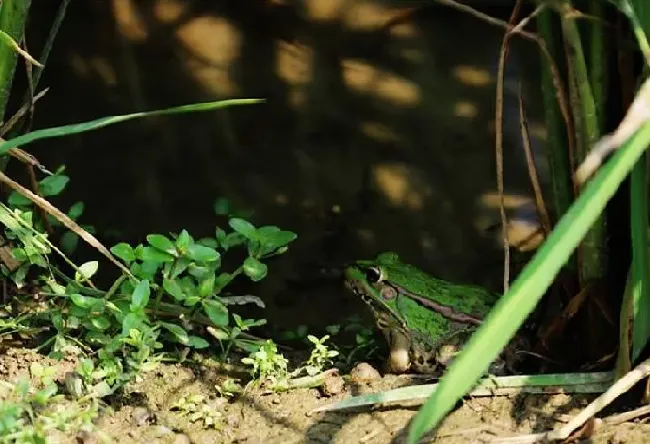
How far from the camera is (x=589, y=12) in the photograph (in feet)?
5.07

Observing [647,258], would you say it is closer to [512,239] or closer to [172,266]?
[512,239]

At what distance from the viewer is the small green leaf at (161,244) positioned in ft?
5.57

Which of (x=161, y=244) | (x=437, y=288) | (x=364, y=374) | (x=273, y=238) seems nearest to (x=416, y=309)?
(x=437, y=288)

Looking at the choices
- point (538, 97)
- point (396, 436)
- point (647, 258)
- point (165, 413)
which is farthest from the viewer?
point (538, 97)

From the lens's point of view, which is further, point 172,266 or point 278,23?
point 278,23

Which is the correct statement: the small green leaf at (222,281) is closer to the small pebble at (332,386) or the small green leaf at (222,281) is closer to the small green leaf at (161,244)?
the small green leaf at (161,244)

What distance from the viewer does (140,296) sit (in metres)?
1.63

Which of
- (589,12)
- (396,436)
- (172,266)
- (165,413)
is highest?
(589,12)

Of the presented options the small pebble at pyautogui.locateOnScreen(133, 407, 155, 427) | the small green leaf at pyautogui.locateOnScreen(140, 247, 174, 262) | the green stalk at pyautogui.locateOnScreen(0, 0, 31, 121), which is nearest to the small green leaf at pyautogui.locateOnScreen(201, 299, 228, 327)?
the small green leaf at pyautogui.locateOnScreen(140, 247, 174, 262)

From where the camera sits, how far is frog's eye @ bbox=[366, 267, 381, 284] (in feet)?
6.42

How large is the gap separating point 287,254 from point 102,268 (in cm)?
46

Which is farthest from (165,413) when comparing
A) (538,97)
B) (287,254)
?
(538,97)

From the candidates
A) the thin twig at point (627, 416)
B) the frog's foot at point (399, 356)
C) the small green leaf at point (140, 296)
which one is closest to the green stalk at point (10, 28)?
the small green leaf at point (140, 296)

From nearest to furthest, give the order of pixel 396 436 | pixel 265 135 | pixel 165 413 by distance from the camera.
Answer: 1. pixel 396 436
2. pixel 165 413
3. pixel 265 135
